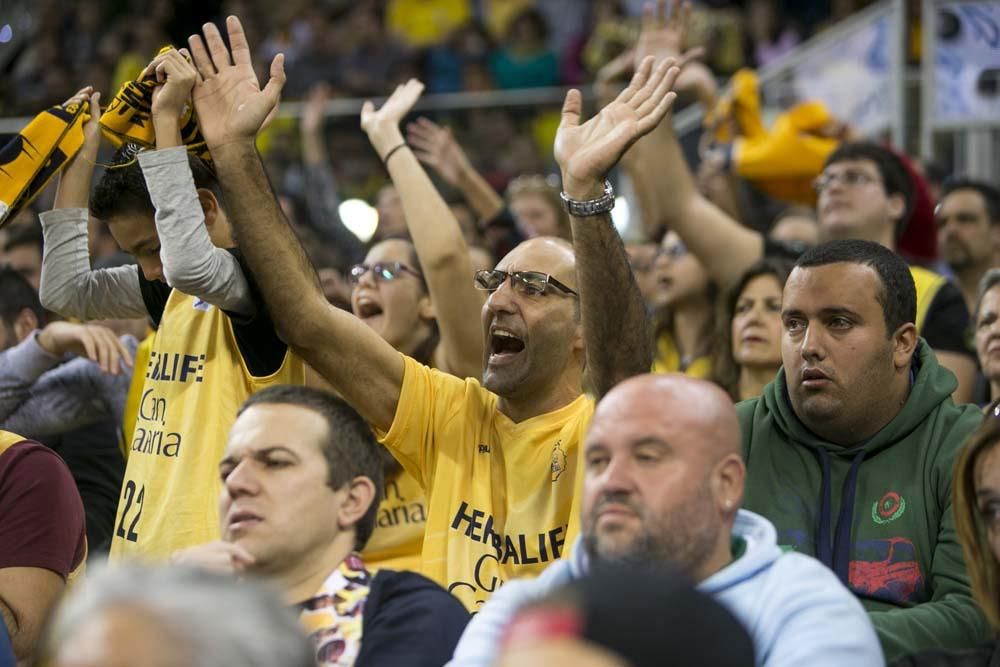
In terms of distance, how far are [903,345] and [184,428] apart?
6.31 feet

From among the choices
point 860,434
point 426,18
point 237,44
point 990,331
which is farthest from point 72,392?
point 426,18

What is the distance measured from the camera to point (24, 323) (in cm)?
537

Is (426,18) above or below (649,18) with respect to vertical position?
above

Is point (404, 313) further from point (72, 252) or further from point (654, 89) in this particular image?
point (654, 89)

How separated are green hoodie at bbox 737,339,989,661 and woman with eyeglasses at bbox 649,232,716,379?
2306 millimetres

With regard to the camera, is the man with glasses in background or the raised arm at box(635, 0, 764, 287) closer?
the man with glasses in background

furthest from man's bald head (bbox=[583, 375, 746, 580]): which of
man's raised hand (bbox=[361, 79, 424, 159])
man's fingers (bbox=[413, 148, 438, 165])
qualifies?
man's fingers (bbox=[413, 148, 438, 165])

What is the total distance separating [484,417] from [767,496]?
81cm

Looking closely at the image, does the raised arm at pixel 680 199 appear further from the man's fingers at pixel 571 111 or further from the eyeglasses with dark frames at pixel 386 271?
the man's fingers at pixel 571 111

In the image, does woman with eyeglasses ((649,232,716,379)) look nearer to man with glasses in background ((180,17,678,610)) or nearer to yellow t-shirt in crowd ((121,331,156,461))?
man with glasses in background ((180,17,678,610))

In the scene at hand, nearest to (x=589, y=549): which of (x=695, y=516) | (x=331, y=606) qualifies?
(x=695, y=516)

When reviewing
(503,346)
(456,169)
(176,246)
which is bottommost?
(503,346)

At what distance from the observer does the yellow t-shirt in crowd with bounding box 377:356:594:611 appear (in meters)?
3.93

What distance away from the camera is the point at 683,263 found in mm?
6543
